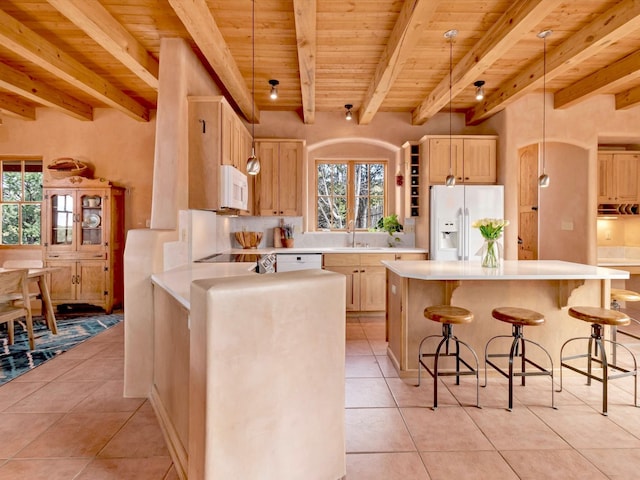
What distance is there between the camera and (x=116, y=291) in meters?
5.21

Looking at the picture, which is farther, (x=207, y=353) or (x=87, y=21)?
(x=87, y=21)

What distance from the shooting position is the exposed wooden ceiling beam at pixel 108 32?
2.56 m

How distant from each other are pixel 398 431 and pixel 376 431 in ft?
0.44

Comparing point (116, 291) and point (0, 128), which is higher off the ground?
point (0, 128)

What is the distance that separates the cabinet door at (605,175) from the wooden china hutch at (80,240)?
6912mm

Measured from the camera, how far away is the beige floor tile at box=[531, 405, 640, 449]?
211cm

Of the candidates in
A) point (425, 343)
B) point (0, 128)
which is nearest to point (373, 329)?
point (425, 343)

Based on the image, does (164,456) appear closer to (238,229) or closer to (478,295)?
(478,295)

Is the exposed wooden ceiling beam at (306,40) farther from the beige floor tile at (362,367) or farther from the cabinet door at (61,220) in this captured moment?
the cabinet door at (61,220)

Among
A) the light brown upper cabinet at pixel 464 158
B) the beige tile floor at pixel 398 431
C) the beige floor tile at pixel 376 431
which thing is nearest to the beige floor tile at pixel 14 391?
the beige tile floor at pixel 398 431

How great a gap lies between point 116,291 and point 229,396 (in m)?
4.63

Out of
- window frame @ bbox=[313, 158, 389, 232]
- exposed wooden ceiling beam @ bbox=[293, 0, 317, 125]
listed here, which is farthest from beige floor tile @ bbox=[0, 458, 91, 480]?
window frame @ bbox=[313, 158, 389, 232]

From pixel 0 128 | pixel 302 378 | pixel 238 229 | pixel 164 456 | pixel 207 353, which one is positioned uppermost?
pixel 0 128

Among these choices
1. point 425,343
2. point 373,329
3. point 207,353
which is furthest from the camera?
point 373,329
